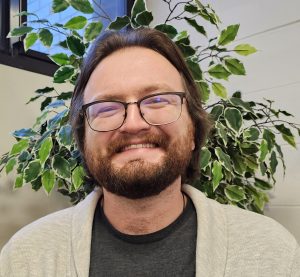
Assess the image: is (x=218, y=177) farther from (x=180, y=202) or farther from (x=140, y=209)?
(x=140, y=209)

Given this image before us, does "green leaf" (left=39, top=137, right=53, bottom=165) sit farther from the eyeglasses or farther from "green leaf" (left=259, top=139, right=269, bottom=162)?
"green leaf" (left=259, top=139, right=269, bottom=162)

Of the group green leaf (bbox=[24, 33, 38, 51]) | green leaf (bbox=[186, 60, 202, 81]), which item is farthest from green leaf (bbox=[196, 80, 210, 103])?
green leaf (bbox=[24, 33, 38, 51])

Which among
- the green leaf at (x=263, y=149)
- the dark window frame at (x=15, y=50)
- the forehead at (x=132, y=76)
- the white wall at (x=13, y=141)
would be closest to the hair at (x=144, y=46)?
the forehead at (x=132, y=76)

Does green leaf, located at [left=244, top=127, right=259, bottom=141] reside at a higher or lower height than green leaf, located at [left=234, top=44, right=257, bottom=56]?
lower

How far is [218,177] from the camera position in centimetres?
135

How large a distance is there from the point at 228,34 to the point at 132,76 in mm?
555

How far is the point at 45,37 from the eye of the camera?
1.41 m

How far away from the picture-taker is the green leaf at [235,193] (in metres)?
1.43

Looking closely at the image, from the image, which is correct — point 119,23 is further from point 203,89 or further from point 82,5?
point 203,89

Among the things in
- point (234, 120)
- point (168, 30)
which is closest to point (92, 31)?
point (168, 30)

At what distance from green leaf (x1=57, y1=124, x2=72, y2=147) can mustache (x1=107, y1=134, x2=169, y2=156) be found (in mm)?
337

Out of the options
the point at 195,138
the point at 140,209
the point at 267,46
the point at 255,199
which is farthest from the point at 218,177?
the point at 267,46

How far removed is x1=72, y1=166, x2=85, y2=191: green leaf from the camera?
4.57 feet

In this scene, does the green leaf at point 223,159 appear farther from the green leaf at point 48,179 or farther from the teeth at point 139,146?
the green leaf at point 48,179
